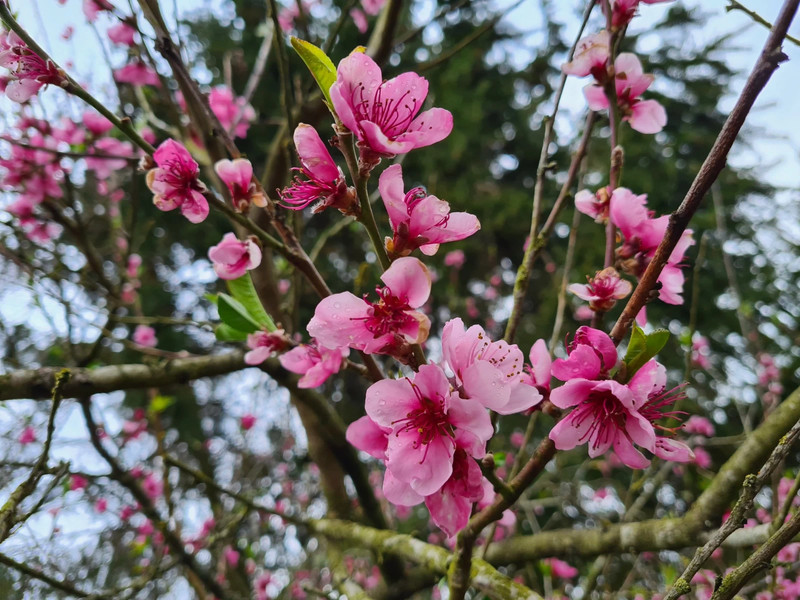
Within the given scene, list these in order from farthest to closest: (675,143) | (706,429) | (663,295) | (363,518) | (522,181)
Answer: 1. (522,181)
2. (675,143)
3. (706,429)
4. (363,518)
5. (663,295)

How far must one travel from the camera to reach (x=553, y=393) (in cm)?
66

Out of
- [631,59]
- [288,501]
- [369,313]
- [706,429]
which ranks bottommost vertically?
[706,429]

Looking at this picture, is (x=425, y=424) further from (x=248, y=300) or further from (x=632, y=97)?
(x=632, y=97)

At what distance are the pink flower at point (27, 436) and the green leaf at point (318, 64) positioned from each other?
4109mm

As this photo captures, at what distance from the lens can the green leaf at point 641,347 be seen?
23.4 inches

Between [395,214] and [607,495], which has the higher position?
[395,214]

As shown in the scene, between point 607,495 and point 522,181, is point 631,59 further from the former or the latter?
point 522,181

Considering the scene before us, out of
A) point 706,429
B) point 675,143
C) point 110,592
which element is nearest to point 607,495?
point 706,429

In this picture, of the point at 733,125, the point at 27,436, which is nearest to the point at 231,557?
the point at 27,436

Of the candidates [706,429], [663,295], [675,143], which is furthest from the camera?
[675,143]

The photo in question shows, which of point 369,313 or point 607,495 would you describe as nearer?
point 369,313

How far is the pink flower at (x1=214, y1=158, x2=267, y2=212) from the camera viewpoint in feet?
2.89

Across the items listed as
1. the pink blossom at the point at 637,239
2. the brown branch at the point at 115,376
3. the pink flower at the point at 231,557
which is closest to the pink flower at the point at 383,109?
the pink blossom at the point at 637,239

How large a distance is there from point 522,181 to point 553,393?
21.2ft
